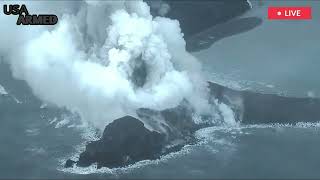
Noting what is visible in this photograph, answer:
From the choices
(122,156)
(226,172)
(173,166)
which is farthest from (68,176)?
(226,172)

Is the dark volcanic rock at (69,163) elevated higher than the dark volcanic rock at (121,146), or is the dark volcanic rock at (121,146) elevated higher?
the dark volcanic rock at (121,146)

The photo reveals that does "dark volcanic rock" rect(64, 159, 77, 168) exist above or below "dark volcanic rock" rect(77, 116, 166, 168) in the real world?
below

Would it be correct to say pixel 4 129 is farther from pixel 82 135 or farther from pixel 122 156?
pixel 122 156

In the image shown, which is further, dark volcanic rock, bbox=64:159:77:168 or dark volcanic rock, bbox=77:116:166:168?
dark volcanic rock, bbox=64:159:77:168

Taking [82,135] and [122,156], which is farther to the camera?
[82,135]

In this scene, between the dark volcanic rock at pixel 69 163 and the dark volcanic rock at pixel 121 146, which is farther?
the dark volcanic rock at pixel 69 163

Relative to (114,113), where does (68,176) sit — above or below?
below

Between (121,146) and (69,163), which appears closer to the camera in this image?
(121,146)

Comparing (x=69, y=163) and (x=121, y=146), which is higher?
(x=121, y=146)
